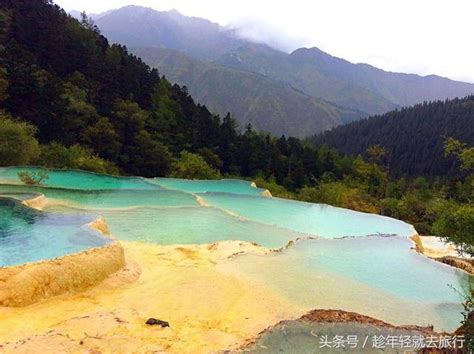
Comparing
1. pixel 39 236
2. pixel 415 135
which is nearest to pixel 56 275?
pixel 39 236

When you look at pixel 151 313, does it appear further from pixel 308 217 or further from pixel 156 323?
pixel 308 217

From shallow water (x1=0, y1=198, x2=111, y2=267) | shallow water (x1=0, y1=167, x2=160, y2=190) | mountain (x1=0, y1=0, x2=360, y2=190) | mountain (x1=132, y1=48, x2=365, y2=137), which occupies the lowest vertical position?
shallow water (x1=0, y1=167, x2=160, y2=190)

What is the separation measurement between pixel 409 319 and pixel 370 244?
4.77 metres

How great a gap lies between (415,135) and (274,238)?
78.0 meters

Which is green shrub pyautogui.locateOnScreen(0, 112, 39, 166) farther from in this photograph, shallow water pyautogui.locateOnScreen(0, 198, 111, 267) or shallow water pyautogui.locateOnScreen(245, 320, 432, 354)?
shallow water pyautogui.locateOnScreen(245, 320, 432, 354)

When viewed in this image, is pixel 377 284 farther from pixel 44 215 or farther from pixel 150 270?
pixel 44 215

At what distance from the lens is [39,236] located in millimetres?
9305

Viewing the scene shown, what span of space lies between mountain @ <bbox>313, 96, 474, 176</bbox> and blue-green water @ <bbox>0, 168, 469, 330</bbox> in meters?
58.7

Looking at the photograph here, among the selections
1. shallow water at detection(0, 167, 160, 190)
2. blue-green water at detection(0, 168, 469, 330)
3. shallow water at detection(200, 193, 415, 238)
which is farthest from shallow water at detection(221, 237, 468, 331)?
shallow water at detection(0, 167, 160, 190)

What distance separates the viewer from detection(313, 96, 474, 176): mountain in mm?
75069

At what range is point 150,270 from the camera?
910 centimetres

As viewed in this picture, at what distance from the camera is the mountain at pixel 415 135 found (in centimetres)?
7507

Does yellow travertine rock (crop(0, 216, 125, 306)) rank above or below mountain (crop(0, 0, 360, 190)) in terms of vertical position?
below

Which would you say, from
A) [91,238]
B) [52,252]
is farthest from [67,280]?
[91,238]
